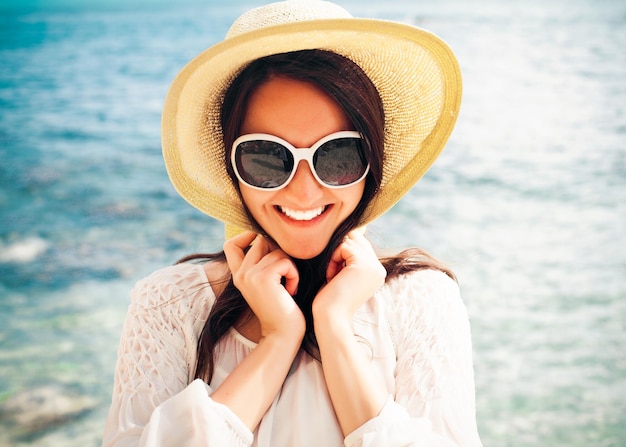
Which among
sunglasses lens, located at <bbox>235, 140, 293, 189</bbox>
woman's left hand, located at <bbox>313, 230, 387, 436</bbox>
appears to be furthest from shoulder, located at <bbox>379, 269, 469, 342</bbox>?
sunglasses lens, located at <bbox>235, 140, 293, 189</bbox>

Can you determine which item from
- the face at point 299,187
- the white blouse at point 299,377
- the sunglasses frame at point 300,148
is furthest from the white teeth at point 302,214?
the white blouse at point 299,377

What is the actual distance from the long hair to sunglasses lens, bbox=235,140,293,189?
96 mm

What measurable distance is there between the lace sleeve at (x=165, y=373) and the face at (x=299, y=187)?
1.11 ft

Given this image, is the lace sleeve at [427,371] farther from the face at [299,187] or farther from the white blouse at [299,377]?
the face at [299,187]

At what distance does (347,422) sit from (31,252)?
6.09 m

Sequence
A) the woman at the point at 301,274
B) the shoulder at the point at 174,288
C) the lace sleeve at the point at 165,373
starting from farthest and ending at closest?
the shoulder at the point at 174,288 < the woman at the point at 301,274 < the lace sleeve at the point at 165,373

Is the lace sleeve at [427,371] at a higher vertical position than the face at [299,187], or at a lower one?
lower

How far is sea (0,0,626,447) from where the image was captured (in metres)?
4.82

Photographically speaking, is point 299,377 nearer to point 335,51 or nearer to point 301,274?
point 301,274

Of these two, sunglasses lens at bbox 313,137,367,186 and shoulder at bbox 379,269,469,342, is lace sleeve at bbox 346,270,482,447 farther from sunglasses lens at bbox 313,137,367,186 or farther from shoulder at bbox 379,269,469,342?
sunglasses lens at bbox 313,137,367,186

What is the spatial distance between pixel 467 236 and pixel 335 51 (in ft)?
18.0

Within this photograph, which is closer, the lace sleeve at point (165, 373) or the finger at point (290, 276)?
the lace sleeve at point (165, 373)

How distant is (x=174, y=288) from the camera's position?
2287mm

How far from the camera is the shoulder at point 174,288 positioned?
2230mm
